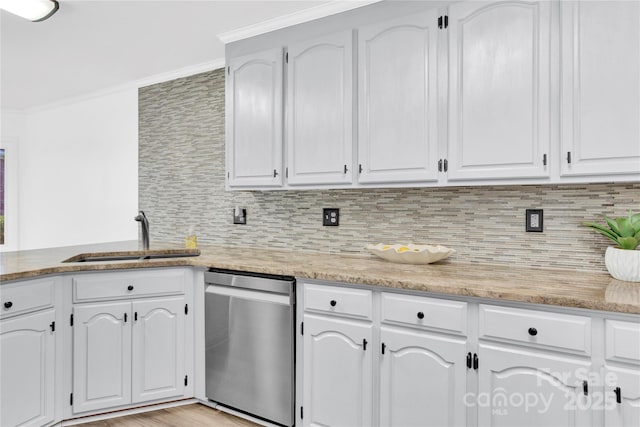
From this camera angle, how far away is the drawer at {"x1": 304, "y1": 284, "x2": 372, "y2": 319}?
191 centimetres

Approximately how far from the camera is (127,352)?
7.82 feet

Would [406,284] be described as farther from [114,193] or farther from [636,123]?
[114,193]

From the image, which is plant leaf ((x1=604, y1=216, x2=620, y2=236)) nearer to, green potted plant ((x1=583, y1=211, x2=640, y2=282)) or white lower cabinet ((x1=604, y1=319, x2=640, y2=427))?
green potted plant ((x1=583, y1=211, x2=640, y2=282))

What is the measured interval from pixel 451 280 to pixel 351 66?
1.30 metres

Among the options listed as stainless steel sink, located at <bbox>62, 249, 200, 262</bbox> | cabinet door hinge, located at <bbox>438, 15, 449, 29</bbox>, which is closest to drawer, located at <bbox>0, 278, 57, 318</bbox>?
stainless steel sink, located at <bbox>62, 249, 200, 262</bbox>

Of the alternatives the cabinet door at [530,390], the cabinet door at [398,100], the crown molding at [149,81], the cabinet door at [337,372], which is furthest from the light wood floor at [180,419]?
the crown molding at [149,81]

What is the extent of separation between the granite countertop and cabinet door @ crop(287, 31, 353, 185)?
52 centimetres

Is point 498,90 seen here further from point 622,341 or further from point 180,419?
point 180,419

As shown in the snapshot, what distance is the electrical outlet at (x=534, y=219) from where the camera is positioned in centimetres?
213

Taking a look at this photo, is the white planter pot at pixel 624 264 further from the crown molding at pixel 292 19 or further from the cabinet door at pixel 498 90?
the crown molding at pixel 292 19

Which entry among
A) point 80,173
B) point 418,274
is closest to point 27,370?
point 418,274

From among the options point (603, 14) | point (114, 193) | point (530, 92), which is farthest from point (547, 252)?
point (114, 193)

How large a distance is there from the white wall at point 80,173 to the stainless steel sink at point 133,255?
1377 millimetres

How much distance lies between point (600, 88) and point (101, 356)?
2772 millimetres
